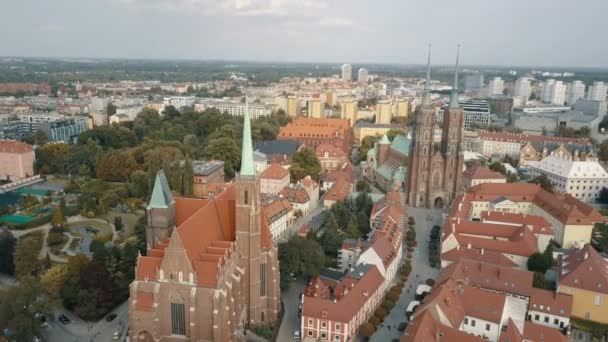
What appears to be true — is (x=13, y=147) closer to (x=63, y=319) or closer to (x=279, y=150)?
(x=279, y=150)

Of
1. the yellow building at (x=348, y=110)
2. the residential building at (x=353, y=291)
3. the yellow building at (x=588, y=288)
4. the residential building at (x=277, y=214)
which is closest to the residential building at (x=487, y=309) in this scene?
the yellow building at (x=588, y=288)

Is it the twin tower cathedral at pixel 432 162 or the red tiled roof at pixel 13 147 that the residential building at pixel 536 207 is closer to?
the twin tower cathedral at pixel 432 162

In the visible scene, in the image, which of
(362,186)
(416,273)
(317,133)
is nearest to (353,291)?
(416,273)

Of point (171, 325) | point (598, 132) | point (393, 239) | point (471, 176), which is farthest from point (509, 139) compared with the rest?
point (171, 325)

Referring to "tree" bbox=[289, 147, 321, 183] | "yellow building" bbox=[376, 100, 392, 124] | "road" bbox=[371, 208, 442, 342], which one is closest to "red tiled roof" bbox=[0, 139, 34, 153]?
"tree" bbox=[289, 147, 321, 183]

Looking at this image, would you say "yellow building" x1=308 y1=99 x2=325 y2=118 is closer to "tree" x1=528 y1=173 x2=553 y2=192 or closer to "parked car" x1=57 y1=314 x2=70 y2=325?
"tree" x1=528 y1=173 x2=553 y2=192

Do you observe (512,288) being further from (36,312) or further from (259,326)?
(36,312)
